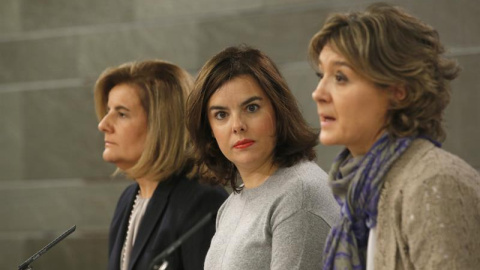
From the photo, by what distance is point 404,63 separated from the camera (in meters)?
1.89

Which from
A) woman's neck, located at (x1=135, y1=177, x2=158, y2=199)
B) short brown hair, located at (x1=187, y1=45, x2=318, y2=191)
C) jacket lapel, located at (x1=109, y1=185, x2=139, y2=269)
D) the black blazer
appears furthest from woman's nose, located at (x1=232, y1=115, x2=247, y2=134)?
jacket lapel, located at (x1=109, y1=185, x2=139, y2=269)

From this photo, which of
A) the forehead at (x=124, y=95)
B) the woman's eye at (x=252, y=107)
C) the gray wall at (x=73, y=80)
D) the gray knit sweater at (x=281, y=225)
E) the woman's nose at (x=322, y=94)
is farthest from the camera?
the gray wall at (x=73, y=80)

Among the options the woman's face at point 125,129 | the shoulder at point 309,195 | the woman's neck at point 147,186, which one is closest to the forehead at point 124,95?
the woman's face at point 125,129

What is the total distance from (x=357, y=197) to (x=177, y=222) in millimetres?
1410

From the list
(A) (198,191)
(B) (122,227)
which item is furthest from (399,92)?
(B) (122,227)

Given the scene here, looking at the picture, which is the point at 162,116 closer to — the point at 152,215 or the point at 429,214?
the point at 152,215

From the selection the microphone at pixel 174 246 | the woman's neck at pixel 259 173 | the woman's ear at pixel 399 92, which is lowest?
the microphone at pixel 174 246

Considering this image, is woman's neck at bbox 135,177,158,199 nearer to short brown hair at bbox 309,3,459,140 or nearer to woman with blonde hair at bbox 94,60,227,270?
woman with blonde hair at bbox 94,60,227,270

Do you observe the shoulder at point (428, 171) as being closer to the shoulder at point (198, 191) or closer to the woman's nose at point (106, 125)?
the shoulder at point (198, 191)

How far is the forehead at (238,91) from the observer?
258 cm

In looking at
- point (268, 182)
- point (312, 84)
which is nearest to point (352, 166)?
point (268, 182)

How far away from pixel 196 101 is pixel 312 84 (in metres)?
2.01

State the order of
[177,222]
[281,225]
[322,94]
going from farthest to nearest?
[177,222] → [281,225] → [322,94]

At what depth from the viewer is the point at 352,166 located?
1984 millimetres
